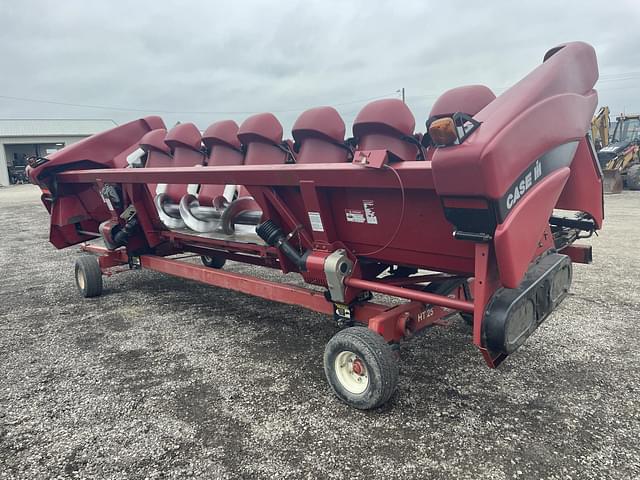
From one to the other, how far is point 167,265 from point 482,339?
3.21 metres

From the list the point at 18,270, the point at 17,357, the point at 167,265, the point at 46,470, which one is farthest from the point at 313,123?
the point at 18,270

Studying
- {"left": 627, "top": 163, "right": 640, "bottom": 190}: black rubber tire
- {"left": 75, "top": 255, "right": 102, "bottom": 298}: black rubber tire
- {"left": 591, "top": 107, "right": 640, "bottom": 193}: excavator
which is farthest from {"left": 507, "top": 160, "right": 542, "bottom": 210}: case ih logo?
{"left": 627, "top": 163, "right": 640, "bottom": 190}: black rubber tire

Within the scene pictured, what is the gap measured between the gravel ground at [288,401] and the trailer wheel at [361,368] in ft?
0.35

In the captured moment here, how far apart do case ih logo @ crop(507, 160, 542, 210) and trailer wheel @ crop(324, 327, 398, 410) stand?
0.98m

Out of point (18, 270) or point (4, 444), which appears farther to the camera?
point (18, 270)

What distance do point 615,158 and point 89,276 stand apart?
1435 centimetres

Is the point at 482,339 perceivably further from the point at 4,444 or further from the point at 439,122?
the point at 4,444

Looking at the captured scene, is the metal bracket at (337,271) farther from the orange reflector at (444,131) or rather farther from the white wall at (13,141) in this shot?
the white wall at (13,141)

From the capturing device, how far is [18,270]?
21.7 feet

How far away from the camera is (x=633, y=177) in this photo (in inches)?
577

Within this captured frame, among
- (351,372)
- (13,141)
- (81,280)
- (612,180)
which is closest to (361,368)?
(351,372)

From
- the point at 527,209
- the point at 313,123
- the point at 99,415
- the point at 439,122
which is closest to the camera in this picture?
the point at 439,122

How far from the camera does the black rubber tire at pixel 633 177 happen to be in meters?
14.6

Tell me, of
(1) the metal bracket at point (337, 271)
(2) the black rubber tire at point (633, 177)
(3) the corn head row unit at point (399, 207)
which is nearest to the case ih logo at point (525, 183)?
(3) the corn head row unit at point (399, 207)
